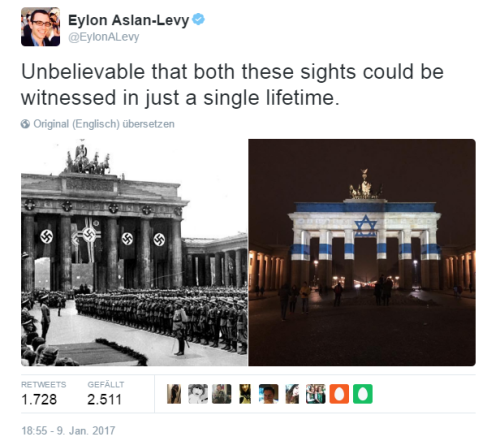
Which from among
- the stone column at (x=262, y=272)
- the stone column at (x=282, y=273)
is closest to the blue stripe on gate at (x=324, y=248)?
the stone column at (x=282, y=273)

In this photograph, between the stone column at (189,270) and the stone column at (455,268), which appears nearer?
the stone column at (455,268)

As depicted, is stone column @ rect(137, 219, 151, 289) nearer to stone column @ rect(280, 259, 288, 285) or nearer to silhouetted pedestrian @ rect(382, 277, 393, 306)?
stone column @ rect(280, 259, 288, 285)

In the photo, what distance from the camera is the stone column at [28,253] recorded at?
859 cm

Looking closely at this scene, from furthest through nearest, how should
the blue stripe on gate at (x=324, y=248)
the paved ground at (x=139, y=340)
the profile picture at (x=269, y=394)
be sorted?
the blue stripe on gate at (x=324, y=248) → the paved ground at (x=139, y=340) → the profile picture at (x=269, y=394)

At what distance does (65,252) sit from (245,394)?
408 centimetres

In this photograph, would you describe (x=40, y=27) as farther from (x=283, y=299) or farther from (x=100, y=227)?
(x=283, y=299)

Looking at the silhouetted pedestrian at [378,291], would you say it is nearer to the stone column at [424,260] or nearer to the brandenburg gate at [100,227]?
the stone column at [424,260]

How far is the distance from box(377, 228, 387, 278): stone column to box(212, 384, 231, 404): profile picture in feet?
14.0

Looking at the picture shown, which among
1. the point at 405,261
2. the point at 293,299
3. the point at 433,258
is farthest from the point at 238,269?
the point at 405,261

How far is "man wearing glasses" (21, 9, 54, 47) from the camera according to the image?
325 inches

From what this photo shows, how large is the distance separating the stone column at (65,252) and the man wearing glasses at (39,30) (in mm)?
2973

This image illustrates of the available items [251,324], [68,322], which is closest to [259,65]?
[251,324]

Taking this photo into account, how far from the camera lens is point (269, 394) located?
8172mm

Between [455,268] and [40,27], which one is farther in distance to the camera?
[455,268]
